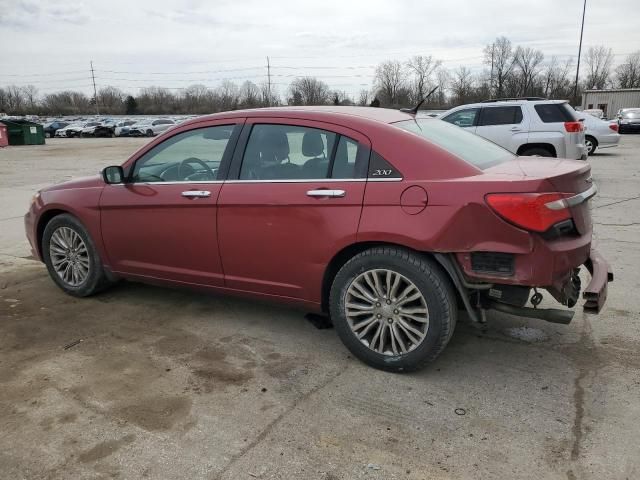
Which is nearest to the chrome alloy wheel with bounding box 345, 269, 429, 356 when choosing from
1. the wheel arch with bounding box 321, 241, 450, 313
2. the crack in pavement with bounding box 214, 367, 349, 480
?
the wheel arch with bounding box 321, 241, 450, 313

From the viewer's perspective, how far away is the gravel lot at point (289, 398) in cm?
260

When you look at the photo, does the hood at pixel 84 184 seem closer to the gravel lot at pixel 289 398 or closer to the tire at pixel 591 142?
the gravel lot at pixel 289 398

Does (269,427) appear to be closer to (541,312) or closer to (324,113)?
(541,312)

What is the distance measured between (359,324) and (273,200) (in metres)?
1.00

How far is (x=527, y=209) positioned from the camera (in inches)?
116

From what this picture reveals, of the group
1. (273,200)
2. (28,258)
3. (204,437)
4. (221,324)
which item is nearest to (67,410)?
(204,437)

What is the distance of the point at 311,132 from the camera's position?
3.70 m

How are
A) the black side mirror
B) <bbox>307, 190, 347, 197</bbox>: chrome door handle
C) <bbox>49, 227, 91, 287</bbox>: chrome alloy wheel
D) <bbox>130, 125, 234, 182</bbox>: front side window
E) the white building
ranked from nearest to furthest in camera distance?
<bbox>307, 190, 347, 197</bbox>: chrome door handle
<bbox>130, 125, 234, 182</bbox>: front side window
the black side mirror
<bbox>49, 227, 91, 287</bbox>: chrome alloy wheel
the white building

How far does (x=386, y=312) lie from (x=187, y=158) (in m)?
2.05

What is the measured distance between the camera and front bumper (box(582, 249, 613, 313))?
319cm

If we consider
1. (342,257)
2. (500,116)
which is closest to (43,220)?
(342,257)

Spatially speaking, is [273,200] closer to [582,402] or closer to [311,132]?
[311,132]

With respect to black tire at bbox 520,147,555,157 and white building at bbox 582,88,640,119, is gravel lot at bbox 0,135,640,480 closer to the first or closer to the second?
black tire at bbox 520,147,555,157

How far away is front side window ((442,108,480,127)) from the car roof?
8.10 m
